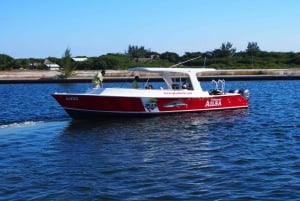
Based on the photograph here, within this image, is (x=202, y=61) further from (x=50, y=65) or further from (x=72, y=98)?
(x=72, y=98)

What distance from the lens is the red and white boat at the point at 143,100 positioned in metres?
26.7

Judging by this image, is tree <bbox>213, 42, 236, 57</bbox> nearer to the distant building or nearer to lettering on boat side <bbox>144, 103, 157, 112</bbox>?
the distant building

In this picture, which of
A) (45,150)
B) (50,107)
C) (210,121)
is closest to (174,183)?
(45,150)

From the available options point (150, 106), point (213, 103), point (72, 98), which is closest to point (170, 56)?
point (213, 103)

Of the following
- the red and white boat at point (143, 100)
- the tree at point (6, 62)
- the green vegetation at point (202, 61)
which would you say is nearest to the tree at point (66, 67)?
the green vegetation at point (202, 61)

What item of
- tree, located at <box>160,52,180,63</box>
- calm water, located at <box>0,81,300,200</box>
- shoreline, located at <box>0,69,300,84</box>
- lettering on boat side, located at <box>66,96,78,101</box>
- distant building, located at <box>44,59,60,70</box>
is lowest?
calm water, located at <box>0,81,300,200</box>

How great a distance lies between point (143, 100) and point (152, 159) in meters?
11.0

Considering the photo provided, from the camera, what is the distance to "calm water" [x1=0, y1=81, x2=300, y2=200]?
12602 millimetres

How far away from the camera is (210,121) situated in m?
25.9

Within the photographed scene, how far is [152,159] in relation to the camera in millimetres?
16328

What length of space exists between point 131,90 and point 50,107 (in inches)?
459

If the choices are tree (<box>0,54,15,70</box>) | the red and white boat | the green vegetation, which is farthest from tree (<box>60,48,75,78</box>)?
the red and white boat

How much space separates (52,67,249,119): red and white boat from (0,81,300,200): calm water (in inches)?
27.2

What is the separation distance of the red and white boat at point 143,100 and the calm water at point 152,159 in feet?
2.27
